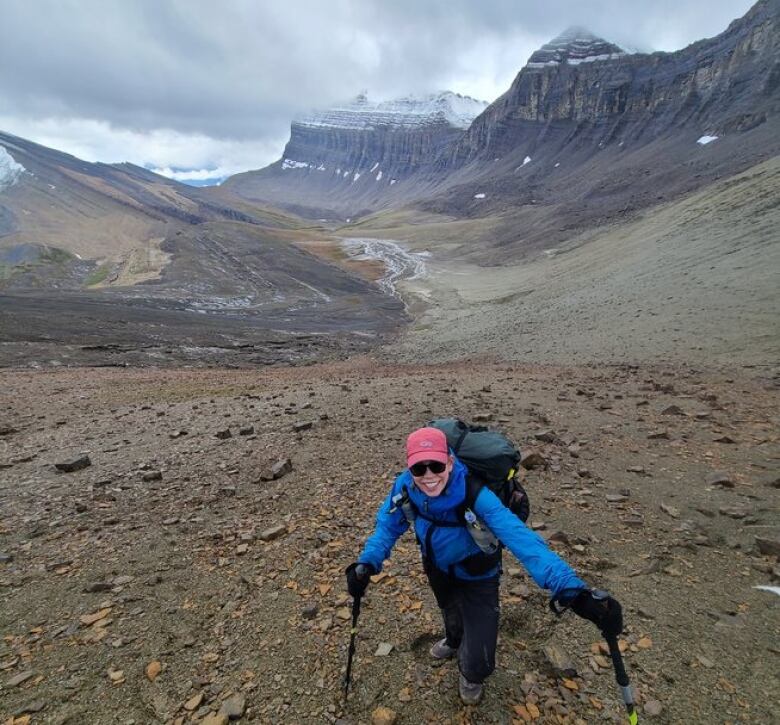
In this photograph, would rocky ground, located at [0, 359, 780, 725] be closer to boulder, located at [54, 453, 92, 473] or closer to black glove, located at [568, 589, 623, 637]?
boulder, located at [54, 453, 92, 473]

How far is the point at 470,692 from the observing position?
3.70 meters

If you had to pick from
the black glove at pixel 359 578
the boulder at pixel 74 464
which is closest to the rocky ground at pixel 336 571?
the boulder at pixel 74 464

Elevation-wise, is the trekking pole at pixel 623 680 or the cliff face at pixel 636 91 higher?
the cliff face at pixel 636 91

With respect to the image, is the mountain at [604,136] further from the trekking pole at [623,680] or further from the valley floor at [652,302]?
the trekking pole at [623,680]

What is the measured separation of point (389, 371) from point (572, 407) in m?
10.7

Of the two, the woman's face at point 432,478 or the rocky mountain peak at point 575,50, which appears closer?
the woman's face at point 432,478

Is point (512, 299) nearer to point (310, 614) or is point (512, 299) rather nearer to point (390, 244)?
point (310, 614)

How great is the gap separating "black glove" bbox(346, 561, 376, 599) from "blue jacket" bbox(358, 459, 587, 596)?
52 millimetres

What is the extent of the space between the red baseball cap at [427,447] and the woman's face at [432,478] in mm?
→ 45

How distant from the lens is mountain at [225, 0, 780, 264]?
75.9 meters

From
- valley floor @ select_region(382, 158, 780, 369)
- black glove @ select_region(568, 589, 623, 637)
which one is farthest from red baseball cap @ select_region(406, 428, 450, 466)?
valley floor @ select_region(382, 158, 780, 369)

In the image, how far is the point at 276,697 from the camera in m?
3.83

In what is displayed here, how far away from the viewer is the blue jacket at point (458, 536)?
3.17 metres

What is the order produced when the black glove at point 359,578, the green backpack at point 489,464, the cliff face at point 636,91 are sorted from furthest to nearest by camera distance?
1. the cliff face at point 636,91
2. the black glove at point 359,578
3. the green backpack at point 489,464
